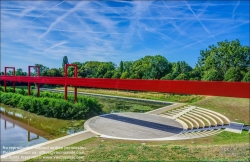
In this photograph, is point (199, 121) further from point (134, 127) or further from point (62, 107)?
point (62, 107)

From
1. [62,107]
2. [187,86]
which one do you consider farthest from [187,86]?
[62,107]

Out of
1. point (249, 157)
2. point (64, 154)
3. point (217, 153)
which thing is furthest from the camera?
point (64, 154)

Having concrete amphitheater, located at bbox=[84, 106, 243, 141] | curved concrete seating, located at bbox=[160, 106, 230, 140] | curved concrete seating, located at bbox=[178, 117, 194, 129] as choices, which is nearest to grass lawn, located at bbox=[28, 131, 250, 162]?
concrete amphitheater, located at bbox=[84, 106, 243, 141]

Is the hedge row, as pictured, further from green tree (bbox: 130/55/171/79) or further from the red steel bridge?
green tree (bbox: 130/55/171/79)

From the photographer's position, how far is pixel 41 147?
486 cm

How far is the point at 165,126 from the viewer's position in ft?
24.8

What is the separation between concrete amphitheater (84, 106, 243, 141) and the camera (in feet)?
20.6

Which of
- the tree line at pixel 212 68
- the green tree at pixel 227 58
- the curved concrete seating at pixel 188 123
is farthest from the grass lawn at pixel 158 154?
the green tree at pixel 227 58

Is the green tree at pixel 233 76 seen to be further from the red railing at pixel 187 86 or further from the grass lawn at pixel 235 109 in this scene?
the red railing at pixel 187 86

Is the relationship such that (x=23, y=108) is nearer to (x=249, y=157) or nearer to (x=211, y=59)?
(x=249, y=157)

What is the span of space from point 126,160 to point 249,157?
237 centimetres

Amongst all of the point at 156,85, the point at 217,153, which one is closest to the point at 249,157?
the point at 217,153

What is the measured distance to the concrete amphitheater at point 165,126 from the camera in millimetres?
6270

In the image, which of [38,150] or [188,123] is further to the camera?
[188,123]
